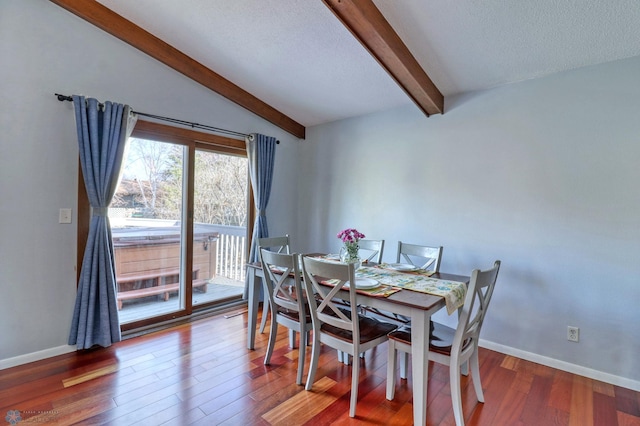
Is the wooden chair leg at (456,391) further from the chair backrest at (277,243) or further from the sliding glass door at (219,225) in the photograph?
the sliding glass door at (219,225)

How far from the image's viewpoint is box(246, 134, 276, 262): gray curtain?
12.7 ft

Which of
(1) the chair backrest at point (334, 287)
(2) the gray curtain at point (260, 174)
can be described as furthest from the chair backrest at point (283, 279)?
(2) the gray curtain at point (260, 174)

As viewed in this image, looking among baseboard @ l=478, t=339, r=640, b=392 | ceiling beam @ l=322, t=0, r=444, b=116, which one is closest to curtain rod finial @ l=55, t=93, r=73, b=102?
ceiling beam @ l=322, t=0, r=444, b=116

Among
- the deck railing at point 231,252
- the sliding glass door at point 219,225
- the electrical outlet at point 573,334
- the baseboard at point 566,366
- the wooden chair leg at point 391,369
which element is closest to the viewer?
the wooden chair leg at point 391,369

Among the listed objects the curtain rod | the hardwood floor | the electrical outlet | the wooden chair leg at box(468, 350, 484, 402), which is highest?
the curtain rod

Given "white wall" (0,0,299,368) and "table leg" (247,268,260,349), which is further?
"table leg" (247,268,260,349)

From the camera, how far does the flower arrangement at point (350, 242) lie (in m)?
2.49

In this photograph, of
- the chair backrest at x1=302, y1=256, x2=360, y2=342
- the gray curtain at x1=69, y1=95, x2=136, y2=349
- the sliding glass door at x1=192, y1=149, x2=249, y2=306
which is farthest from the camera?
the sliding glass door at x1=192, y1=149, x2=249, y2=306

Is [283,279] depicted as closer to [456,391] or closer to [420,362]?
[420,362]

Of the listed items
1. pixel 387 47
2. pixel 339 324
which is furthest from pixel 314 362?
pixel 387 47

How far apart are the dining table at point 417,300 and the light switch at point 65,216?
2.40 metres

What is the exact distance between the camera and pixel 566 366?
2.49m

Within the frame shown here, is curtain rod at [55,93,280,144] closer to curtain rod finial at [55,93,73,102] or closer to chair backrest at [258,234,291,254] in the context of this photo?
curtain rod finial at [55,93,73,102]

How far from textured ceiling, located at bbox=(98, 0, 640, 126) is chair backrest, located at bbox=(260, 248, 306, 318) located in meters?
1.85
